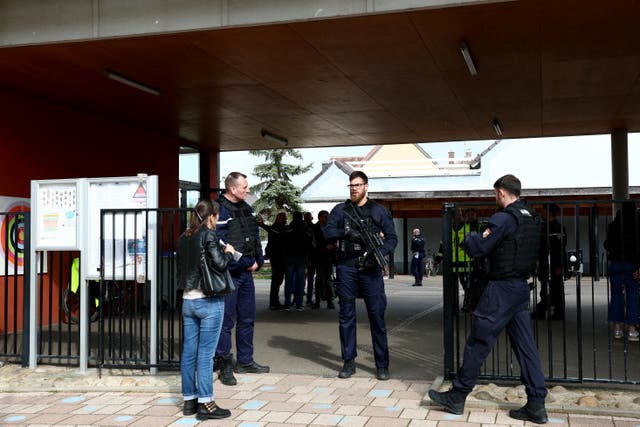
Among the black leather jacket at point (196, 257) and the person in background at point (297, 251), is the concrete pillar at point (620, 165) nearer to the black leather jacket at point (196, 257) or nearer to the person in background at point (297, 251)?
the person in background at point (297, 251)

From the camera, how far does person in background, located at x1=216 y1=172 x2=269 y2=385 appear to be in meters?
6.30

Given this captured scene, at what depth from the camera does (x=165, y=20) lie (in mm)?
7078

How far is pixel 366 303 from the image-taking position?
21.1 feet

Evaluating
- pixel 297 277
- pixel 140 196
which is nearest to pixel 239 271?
pixel 140 196

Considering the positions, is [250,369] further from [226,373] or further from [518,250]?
[518,250]

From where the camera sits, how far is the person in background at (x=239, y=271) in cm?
630

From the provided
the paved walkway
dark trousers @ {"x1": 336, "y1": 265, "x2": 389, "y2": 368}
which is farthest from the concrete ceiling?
the paved walkway

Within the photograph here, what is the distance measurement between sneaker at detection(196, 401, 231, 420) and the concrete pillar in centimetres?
1153

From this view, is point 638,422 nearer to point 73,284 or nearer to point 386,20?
point 386,20

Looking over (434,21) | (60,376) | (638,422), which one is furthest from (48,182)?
(638,422)

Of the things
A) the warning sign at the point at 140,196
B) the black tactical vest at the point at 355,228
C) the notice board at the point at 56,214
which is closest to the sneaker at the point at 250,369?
the black tactical vest at the point at 355,228

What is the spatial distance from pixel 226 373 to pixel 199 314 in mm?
1321

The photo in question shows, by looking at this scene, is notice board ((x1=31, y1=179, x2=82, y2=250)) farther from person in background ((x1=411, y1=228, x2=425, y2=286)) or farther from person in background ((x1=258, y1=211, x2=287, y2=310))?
person in background ((x1=411, y1=228, x2=425, y2=286))

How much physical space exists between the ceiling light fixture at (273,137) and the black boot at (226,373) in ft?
26.1
